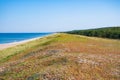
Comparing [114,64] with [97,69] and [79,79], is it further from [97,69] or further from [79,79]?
[79,79]

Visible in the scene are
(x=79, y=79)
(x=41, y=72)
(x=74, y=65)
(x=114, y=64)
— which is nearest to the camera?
(x=79, y=79)

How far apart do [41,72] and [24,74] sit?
5.84ft

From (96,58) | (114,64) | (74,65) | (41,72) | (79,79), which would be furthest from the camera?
(96,58)

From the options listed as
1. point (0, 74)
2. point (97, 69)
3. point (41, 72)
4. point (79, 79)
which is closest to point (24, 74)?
point (41, 72)

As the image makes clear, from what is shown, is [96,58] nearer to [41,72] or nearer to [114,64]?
[114,64]

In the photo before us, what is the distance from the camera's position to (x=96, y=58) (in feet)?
93.3

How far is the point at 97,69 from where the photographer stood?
24312 millimetres

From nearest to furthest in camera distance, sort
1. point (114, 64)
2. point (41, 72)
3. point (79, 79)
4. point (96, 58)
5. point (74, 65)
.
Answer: point (79, 79) → point (41, 72) → point (74, 65) → point (114, 64) → point (96, 58)

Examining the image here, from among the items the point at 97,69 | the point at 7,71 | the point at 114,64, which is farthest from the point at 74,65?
the point at 7,71

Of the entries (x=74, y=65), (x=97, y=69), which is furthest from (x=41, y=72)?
(x=97, y=69)

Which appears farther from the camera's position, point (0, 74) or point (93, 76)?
point (0, 74)

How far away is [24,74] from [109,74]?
25.4 feet

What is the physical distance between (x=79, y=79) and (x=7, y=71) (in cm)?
821

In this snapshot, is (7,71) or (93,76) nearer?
(93,76)
